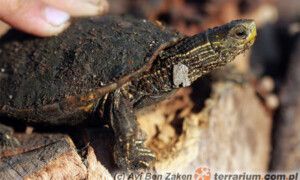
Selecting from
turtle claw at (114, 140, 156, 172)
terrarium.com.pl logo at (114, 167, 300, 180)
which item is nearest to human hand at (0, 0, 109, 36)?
turtle claw at (114, 140, 156, 172)

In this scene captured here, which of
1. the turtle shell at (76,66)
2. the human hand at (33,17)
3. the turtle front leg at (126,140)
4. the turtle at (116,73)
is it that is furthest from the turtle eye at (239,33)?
the human hand at (33,17)

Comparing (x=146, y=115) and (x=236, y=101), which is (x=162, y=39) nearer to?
(x=146, y=115)

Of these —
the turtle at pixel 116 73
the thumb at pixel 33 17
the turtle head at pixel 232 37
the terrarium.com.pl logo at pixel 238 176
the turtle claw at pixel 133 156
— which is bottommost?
the terrarium.com.pl logo at pixel 238 176

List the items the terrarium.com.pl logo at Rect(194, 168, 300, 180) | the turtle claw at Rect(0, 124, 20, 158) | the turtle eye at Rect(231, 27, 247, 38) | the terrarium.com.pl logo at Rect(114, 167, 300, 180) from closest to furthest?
the turtle eye at Rect(231, 27, 247, 38), the terrarium.com.pl logo at Rect(114, 167, 300, 180), the turtle claw at Rect(0, 124, 20, 158), the terrarium.com.pl logo at Rect(194, 168, 300, 180)

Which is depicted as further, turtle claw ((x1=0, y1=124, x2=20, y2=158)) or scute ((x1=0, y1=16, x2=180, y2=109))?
turtle claw ((x1=0, y1=124, x2=20, y2=158))

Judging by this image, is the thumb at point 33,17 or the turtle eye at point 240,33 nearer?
the turtle eye at point 240,33

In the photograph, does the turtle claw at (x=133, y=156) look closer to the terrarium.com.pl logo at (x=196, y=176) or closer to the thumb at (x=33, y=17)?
the terrarium.com.pl logo at (x=196, y=176)

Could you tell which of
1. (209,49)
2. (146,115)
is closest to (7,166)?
(146,115)

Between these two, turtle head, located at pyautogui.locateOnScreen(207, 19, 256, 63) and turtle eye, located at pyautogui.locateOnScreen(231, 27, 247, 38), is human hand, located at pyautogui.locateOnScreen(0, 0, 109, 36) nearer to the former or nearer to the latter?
turtle head, located at pyautogui.locateOnScreen(207, 19, 256, 63)

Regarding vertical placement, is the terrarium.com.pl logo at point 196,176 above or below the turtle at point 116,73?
below
